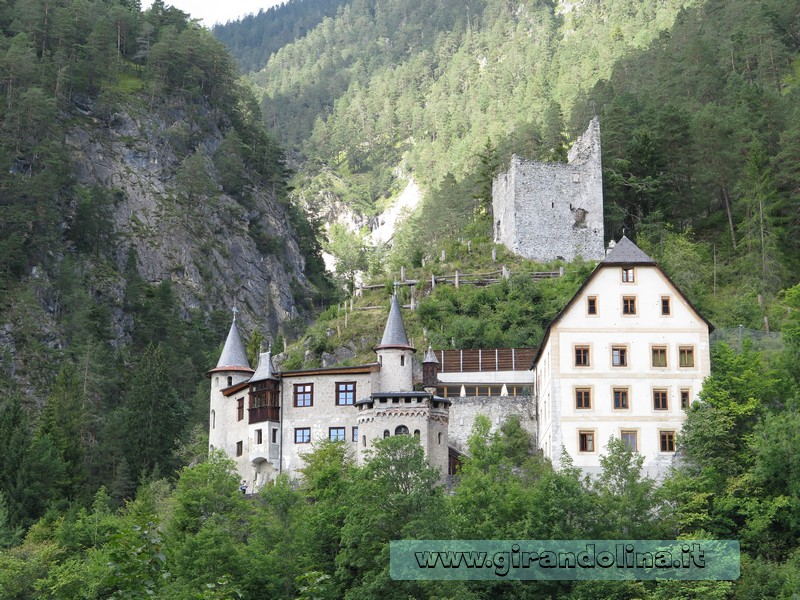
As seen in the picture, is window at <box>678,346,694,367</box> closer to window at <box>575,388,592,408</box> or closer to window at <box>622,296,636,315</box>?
window at <box>622,296,636,315</box>

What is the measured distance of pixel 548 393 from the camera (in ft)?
178

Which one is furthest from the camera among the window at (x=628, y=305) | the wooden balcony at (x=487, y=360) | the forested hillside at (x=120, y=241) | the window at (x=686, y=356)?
the forested hillside at (x=120, y=241)

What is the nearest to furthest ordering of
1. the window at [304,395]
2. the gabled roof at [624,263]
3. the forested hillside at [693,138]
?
the gabled roof at [624,263]
the window at [304,395]
the forested hillside at [693,138]

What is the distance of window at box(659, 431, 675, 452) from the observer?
5198 cm

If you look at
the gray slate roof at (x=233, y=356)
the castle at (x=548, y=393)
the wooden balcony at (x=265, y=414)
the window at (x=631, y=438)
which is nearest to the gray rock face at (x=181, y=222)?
A: the gray slate roof at (x=233, y=356)

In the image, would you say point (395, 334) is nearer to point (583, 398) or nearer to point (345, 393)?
point (345, 393)

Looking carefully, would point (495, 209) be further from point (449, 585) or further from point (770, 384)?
point (449, 585)

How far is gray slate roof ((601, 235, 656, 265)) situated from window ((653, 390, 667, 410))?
5.84 metres

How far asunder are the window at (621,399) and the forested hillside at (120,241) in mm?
28275

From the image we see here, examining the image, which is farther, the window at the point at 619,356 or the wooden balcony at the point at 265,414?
the wooden balcony at the point at 265,414

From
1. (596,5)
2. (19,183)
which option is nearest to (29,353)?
(19,183)

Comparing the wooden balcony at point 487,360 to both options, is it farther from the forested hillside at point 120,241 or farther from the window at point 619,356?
the forested hillside at point 120,241

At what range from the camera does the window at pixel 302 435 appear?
59.0 metres

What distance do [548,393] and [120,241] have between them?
192 ft
